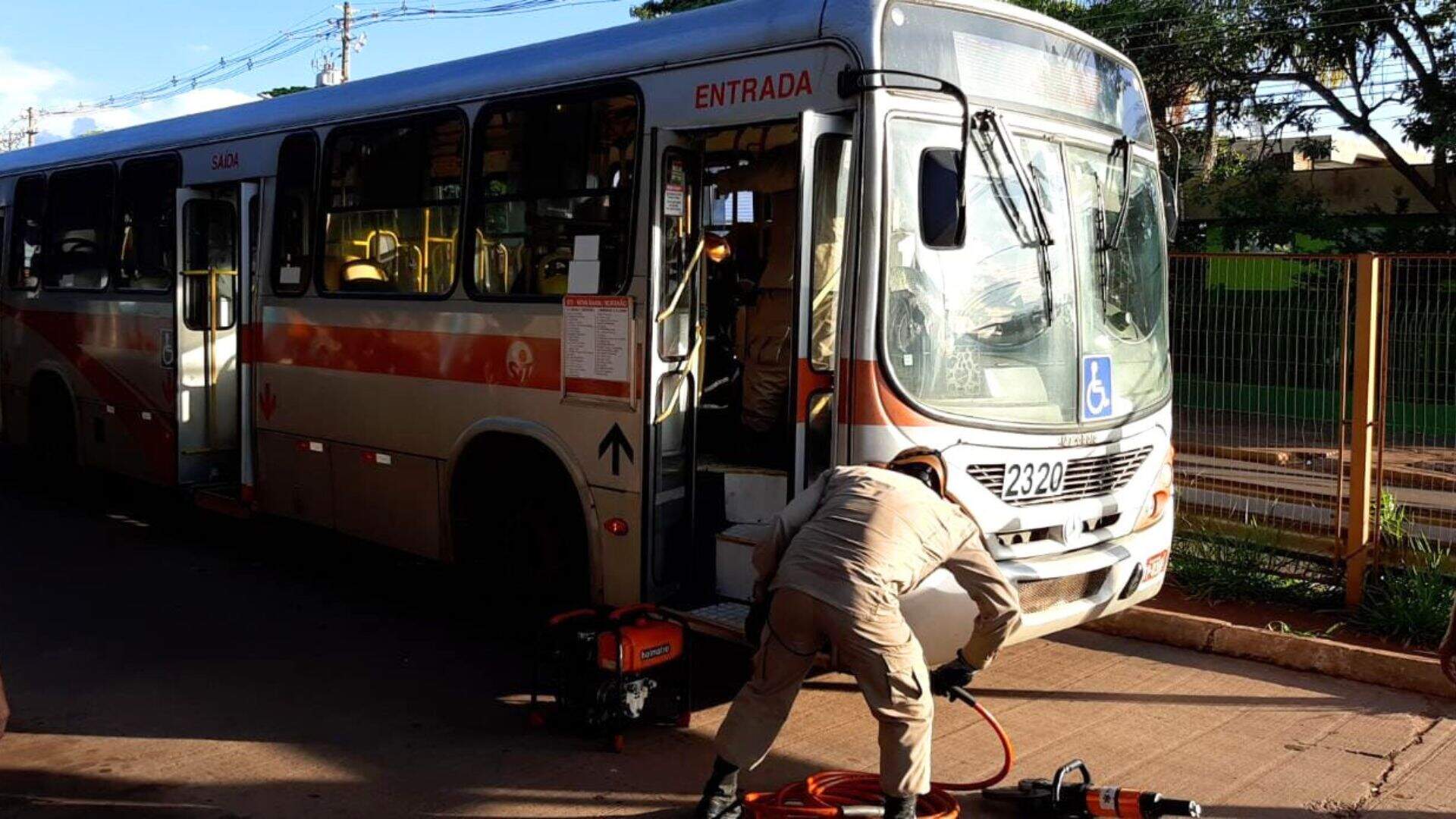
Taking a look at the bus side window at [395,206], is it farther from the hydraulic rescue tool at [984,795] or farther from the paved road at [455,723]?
the hydraulic rescue tool at [984,795]

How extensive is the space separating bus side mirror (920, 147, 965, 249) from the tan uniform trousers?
169 centimetres

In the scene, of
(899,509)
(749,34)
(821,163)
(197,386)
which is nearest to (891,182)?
(821,163)

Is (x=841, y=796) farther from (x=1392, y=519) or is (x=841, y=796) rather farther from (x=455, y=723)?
(x=1392, y=519)

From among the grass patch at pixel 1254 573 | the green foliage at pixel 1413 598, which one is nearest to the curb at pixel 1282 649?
the green foliage at pixel 1413 598

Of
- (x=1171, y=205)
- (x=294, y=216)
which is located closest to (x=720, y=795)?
(x=1171, y=205)

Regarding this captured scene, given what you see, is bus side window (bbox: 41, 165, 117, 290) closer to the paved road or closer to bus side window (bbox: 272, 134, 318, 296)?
bus side window (bbox: 272, 134, 318, 296)

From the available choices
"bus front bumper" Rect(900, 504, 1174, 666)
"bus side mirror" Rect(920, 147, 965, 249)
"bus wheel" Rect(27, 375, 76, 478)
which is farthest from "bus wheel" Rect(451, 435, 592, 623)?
"bus wheel" Rect(27, 375, 76, 478)

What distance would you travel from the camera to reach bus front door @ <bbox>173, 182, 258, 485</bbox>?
9.91 metres

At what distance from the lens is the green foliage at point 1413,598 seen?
24.6 feet

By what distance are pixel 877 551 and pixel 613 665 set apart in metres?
1.66

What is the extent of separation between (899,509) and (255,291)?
602 cm

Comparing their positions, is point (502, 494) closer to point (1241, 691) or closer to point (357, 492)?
point (357, 492)

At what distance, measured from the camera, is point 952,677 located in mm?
4910

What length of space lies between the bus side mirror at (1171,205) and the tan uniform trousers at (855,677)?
3.38 meters
